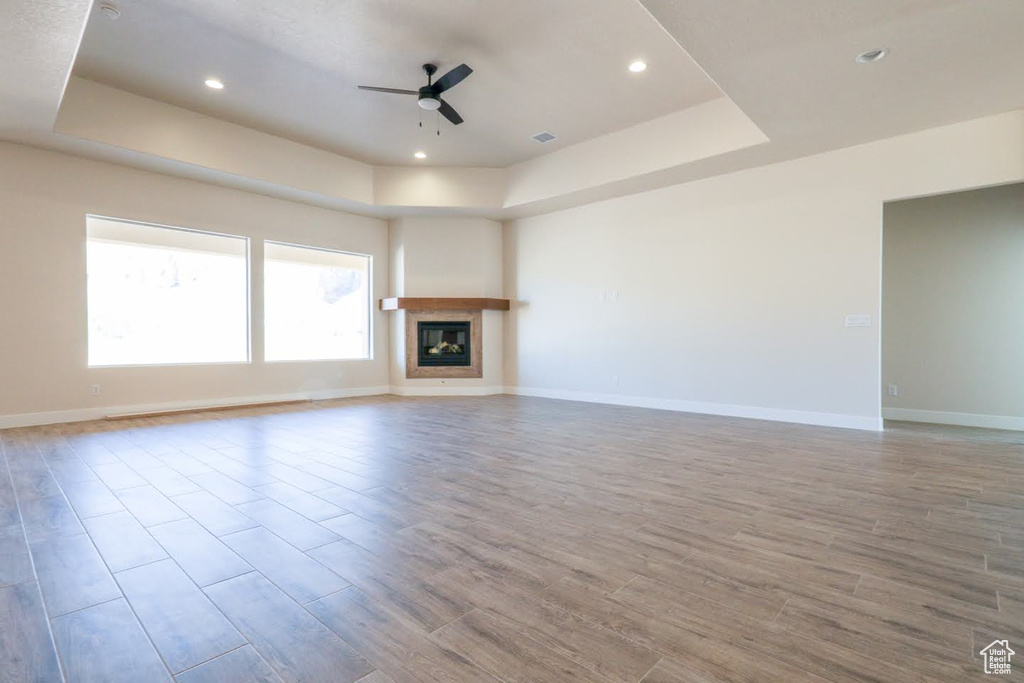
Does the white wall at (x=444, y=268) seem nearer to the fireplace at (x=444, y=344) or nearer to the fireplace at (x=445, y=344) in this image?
the fireplace at (x=444, y=344)

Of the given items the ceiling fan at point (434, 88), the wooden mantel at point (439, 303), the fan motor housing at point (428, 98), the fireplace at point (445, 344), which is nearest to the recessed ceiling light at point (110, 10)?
the ceiling fan at point (434, 88)

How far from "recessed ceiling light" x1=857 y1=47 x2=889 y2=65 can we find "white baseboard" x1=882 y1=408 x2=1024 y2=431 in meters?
4.56

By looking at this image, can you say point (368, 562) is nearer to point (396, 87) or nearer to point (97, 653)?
point (97, 653)

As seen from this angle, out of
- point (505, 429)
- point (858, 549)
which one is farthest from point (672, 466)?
point (505, 429)

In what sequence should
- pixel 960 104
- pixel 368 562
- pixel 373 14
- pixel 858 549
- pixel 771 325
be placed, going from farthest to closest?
pixel 771 325 < pixel 960 104 < pixel 373 14 < pixel 858 549 < pixel 368 562

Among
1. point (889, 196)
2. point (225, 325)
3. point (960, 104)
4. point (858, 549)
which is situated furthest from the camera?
point (225, 325)

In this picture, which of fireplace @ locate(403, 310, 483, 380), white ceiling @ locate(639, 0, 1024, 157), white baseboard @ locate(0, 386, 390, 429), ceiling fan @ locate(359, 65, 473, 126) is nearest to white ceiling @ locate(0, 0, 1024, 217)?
white ceiling @ locate(639, 0, 1024, 157)

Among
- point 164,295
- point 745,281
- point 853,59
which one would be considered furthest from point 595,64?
point 164,295

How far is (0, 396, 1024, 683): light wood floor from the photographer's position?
4.56 feet

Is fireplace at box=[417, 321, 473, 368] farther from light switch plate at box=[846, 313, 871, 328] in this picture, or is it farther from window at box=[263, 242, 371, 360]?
light switch plate at box=[846, 313, 871, 328]

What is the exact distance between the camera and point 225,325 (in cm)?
672

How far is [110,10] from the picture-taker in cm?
365

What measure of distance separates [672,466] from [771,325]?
9.98 feet

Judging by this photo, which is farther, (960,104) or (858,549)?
(960,104)
